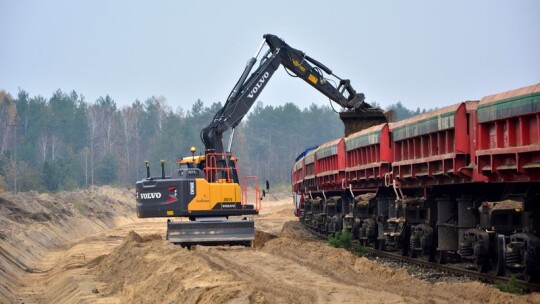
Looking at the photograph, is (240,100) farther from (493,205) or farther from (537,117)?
(537,117)

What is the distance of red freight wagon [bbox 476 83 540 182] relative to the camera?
16.2m

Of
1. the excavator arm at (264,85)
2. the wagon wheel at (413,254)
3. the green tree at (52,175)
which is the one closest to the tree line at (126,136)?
the green tree at (52,175)

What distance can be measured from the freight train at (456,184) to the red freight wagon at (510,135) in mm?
17

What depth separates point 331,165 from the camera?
3488 centimetres

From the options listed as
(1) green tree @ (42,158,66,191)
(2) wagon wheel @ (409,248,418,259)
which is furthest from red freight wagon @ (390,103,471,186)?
(1) green tree @ (42,158,66,191)

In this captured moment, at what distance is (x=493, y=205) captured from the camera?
18.5 m

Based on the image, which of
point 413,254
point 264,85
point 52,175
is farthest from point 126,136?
point 413,254

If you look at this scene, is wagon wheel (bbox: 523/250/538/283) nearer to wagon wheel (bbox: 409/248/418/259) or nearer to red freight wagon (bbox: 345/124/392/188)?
wagon wheel (bbox: 409/248/418/259)

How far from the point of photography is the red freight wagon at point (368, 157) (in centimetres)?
2628

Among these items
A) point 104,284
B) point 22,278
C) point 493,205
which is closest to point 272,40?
point 22,278

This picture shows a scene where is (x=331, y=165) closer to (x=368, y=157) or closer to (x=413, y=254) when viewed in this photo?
(x=368, y=157)

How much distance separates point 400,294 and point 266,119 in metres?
155

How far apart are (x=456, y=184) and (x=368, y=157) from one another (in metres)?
7.06

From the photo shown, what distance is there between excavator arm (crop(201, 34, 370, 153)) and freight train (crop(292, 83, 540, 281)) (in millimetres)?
4130
